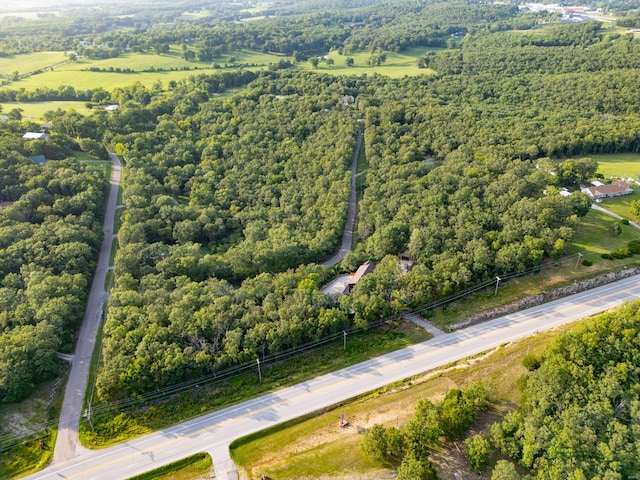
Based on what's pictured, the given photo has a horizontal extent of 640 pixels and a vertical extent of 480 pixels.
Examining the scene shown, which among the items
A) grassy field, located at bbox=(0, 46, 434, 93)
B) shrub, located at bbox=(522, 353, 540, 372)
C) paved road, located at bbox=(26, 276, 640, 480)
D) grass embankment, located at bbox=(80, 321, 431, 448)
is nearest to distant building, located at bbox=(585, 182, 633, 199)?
paved road, located at bbox=(26, 276, 640, 480)

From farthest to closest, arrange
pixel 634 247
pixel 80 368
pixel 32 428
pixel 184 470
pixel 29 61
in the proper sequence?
pixel 29 61 → pixel 634 247 → pixel 80 368 → pixel 32 428 → pixel 184 470

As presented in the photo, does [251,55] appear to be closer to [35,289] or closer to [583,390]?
[35,289]

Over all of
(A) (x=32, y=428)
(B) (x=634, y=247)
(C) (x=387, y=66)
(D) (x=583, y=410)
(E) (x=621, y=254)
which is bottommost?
(A) (x=32, y=428)

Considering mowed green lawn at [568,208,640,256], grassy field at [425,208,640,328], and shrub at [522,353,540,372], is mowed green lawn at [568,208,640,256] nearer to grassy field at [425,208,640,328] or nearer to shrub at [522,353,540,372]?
grassy field at [425,208,640,328]

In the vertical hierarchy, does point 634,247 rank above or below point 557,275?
above

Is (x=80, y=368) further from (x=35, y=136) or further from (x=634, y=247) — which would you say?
(x=634, y=247)

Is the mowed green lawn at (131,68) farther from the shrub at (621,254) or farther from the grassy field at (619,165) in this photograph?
the shrub at (621,254)

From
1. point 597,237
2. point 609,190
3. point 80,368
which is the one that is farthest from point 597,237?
point 80,368

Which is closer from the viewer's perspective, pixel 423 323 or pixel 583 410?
pixel 583 410

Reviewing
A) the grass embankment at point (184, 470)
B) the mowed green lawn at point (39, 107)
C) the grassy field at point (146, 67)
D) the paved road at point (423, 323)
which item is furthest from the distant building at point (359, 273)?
the grassy field at point (146, 67)
